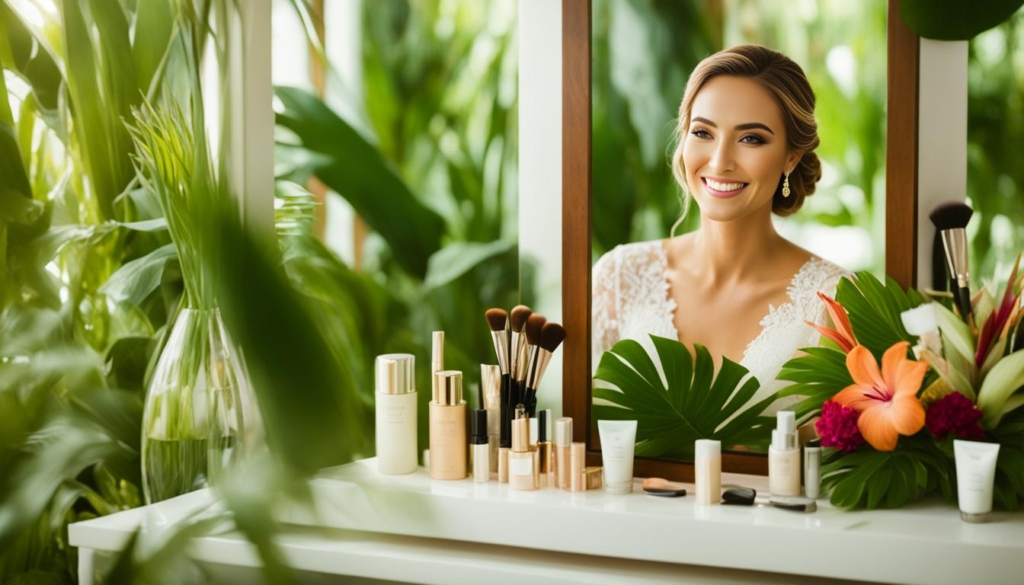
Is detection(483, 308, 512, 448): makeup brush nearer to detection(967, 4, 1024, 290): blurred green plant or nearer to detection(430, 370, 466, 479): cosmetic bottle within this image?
detection(430, 370, 466, 479): cosmetic bottle

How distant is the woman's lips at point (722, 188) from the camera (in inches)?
33.5

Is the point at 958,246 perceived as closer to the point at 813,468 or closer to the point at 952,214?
the point at 952,214

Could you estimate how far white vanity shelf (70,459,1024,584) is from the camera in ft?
2.37

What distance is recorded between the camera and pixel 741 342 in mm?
858

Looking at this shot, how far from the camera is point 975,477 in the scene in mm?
741

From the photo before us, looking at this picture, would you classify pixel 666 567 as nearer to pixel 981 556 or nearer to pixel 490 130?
pixel 981 556

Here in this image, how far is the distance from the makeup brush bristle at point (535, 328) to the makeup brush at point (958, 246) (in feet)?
1.13

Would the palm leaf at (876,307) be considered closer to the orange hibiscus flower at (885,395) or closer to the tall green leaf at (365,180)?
the orange hibiscus flower at (885,395)

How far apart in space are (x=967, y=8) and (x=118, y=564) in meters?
0.74

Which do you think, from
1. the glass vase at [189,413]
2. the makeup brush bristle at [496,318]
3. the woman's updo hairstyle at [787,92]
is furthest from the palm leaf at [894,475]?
the glass vase at [189,413]

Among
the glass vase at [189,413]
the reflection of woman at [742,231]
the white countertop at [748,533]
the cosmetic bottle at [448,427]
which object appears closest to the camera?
the glass vase at [189,413]

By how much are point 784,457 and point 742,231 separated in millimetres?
198

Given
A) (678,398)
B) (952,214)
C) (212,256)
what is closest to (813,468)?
(678,398)

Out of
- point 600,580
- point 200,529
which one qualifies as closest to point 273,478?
point 200,529
